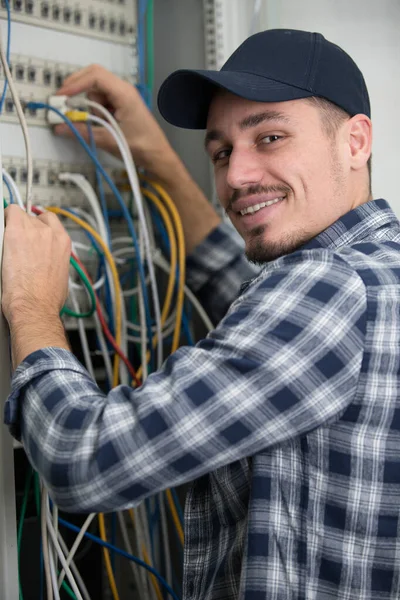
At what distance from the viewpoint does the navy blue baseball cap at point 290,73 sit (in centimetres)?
116

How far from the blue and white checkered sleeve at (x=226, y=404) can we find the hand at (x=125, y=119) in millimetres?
862

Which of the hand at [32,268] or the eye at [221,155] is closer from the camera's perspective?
the hand at [32,268]

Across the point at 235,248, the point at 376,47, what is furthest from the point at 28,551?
the point at 376,47

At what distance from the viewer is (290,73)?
3.85 ft

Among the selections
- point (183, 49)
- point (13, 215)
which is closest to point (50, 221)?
point (13, 215)

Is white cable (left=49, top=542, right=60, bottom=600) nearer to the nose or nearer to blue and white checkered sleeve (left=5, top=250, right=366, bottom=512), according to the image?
blue and white checkered sleeve (left=5, top=250, right=366, bottom=512)

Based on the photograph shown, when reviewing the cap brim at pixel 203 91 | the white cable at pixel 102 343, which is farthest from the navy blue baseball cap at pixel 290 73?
the white cable at pixel 102 343

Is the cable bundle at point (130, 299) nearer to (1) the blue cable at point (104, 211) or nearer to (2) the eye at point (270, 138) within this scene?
(1) the blue cable at point (104, 211)

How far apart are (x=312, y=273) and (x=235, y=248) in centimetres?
82

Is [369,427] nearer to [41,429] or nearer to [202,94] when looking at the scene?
[41,429]

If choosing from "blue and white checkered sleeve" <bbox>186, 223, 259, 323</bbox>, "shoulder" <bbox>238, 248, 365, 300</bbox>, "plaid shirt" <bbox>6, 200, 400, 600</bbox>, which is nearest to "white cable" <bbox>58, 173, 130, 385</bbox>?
"blue and white checkered sleeve" <bbox>186, 223, 259, 323</bbox>

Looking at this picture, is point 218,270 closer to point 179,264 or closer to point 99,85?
point 179,264

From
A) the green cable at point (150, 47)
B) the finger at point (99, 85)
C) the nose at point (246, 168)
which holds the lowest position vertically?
the nose at point (246, 168)

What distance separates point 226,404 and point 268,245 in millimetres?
445
